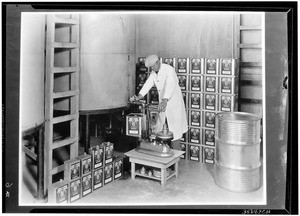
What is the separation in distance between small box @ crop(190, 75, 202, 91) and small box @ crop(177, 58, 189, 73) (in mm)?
176

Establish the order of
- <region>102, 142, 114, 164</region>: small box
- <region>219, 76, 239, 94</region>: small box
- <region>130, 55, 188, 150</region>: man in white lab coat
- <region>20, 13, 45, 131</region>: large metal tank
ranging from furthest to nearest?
<region>219, 76, 239, 94</region>: small box < <region>130, 55, 188, 150</region>: man in white lab coat < <region>102, 142, 114, 164</region>: small box < <region>20, 13, 45, 131</region>: large metal tank

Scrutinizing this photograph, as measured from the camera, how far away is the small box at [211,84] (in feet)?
20.2

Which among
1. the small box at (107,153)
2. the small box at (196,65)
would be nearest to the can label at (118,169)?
the small box at (107,153)

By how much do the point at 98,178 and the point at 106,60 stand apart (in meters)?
1.79

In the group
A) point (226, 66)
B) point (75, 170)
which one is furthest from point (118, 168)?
point (226, 66)

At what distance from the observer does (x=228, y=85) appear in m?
6.09

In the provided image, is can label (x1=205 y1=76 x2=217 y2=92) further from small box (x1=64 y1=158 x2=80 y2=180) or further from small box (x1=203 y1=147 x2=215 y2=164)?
small box (x1=64 y1=158 x2=80 y2=180)

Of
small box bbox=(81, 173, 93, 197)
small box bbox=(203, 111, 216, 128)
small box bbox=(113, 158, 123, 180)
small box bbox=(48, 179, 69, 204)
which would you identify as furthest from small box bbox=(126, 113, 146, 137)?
small box bbox=(203, 111, 216, 128)

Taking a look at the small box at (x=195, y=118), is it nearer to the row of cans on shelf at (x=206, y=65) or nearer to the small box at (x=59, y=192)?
the row of cans on shelf at (x=206, y=65)

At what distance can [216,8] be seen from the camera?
4.20 metres

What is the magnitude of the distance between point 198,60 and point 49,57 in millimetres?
2642

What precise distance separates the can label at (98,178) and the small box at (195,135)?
1891 mm

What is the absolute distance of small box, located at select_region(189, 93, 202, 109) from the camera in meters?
6.33

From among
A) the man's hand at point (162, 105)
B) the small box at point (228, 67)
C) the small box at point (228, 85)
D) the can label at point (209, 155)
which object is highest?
the small box at point (228, 67)
